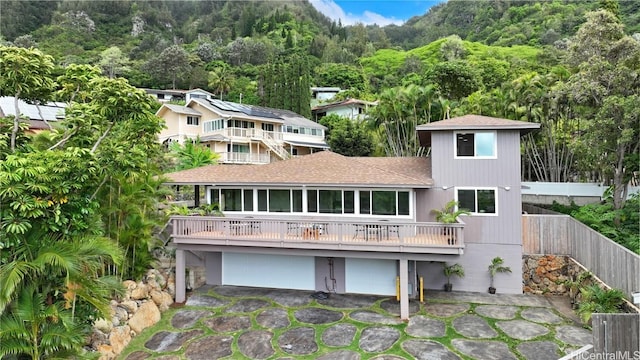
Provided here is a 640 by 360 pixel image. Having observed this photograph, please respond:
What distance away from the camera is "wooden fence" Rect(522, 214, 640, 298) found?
918cm

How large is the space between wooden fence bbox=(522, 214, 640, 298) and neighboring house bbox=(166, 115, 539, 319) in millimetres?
1418

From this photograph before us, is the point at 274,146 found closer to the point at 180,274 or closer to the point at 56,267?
the point at 180,274

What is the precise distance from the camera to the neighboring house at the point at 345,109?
4238 cm

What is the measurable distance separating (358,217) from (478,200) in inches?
174

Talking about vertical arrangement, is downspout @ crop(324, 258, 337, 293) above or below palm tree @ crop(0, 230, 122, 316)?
below

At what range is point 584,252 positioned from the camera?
12.0m

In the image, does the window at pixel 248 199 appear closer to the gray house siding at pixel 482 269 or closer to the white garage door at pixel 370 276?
the white garage door at pixel 370 276

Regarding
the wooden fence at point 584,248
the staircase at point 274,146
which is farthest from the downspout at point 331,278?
the staircase at point 274,146

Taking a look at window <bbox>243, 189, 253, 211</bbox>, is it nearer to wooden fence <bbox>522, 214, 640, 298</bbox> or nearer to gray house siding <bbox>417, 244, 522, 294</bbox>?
gray house siding <bbox>417, 244, 522, 294</bbox>

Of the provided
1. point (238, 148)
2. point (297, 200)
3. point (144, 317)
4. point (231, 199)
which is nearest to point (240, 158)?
point (238, 148)

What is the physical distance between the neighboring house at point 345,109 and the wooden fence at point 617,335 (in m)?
35.3

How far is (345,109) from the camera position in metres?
43.9

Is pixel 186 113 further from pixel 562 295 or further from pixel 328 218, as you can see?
pixel 562 295

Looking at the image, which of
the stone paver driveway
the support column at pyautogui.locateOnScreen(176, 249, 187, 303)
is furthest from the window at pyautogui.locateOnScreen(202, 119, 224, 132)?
the stone paver driveway
